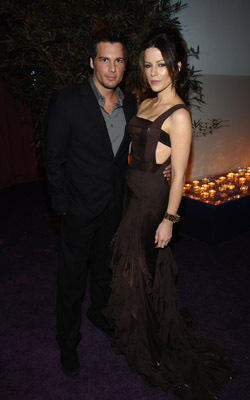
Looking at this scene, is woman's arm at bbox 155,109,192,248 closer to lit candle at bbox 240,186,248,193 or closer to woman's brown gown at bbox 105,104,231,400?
woman's brown gown at bbox 105,104,231,400

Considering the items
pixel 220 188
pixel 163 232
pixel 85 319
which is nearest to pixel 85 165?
pixel 163 232

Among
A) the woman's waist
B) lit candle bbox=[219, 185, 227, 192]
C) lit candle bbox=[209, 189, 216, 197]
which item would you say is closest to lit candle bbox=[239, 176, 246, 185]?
lit candle bbox=[219, 185, 227, 192]

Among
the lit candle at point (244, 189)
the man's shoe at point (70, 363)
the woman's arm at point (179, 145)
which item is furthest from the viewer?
the lit candle at point (244, 189)

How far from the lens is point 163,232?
1.87 metres

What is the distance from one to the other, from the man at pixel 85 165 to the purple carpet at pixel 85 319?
0.18 meters

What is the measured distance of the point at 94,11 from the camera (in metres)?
2.82

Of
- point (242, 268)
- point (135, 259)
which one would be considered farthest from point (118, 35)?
point (242, 268)

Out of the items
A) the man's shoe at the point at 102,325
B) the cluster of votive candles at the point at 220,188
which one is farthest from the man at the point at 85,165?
the cluster of votive candles at the point at 220,188

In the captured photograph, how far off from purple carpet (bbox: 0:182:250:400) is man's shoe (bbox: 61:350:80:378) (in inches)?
1.4

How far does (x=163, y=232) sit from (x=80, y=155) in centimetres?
62

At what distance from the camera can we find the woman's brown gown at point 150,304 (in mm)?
1904

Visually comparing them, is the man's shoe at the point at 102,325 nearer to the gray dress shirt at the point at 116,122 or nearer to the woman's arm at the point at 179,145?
the woman's arm at the point at 179,145

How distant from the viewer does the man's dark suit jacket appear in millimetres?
1755

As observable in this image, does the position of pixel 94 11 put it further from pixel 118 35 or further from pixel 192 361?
pixel 192 361
